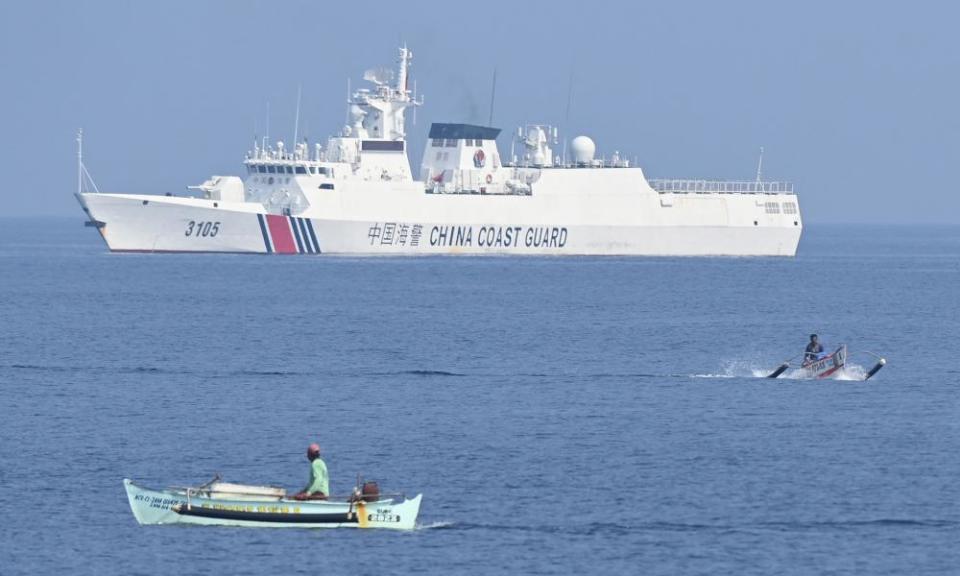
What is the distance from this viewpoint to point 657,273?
102875mm

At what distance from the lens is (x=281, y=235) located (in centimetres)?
9838

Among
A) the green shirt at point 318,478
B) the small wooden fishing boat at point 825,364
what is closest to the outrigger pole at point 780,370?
the small wooden fishing boat at point 825,364

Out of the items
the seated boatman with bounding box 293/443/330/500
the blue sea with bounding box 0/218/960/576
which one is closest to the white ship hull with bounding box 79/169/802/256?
the blue sea with bounding box 0/218/960/576

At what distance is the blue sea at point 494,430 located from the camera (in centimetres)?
2798

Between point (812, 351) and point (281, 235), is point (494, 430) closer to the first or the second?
point (812, 351)

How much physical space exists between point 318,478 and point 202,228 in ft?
227

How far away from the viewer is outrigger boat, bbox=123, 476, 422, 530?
1126 inches

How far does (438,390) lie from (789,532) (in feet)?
60.4

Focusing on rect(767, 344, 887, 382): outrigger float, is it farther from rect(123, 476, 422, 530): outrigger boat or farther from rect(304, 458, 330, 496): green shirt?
rect(304, 458, 330, 496): green shirt

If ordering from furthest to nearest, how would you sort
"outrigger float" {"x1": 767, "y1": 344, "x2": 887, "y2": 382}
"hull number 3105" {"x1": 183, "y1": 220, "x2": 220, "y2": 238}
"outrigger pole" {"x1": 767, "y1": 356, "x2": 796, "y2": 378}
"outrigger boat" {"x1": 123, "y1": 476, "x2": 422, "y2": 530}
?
"hull number 3105" {"x1": 183, "y1": 220, "x2": 220, "y2": 238} → "outrigger pole" {"x1": 767, "y1": 356, "x2": 796, "y2": 378} → "outrigger float" {"x1": 767, "y1": 344, "x2": 887, "y2": 382} → "outrigger boat" {"x1": 123, "y1": 476, "x2": 422, "y2": 530}

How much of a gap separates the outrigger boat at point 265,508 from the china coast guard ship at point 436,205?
66351mm

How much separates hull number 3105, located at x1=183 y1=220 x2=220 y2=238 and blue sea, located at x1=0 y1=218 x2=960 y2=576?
58.6 feet

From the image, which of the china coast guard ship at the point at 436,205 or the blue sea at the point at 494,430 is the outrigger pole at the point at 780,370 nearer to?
the blue sea at the point at 494,430

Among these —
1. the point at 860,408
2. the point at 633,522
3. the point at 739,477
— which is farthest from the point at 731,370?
the point at 633,522
